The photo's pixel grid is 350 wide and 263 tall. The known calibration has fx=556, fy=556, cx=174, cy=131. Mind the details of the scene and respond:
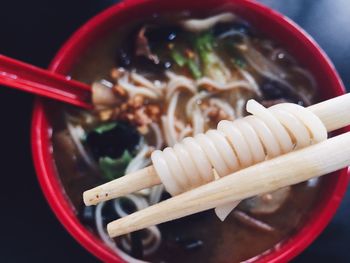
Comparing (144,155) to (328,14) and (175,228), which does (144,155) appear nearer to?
(175,228)

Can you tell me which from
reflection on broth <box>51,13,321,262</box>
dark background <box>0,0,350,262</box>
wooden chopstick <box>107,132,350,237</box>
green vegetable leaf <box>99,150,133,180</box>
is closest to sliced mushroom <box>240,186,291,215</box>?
reflection on broth <box>51,13,321,262</box>

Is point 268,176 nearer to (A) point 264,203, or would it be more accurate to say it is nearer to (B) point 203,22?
(A) point 264,203

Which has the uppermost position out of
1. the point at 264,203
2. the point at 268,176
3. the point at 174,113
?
the point at 174,113

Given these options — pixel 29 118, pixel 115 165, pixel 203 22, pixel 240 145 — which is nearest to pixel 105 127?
pixel 115 165

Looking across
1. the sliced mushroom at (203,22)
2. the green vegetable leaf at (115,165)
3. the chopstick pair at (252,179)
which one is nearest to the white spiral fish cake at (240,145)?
the chopstick pair at (252,179)

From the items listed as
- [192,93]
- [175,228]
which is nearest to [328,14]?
[192,93]

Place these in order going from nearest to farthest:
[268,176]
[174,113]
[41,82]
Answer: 1. [268,176]
2. [41,82]
3. [174,113]

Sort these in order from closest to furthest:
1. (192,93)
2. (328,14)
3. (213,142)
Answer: (213,142) < (192,93) < (328,14)

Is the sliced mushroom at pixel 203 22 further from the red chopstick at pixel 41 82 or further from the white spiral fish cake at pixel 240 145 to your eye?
the white spiral fish cake at pixel 240 145
